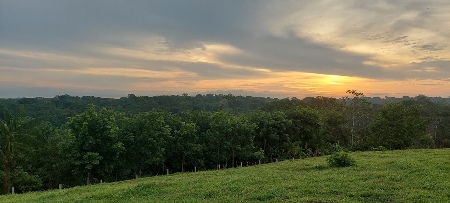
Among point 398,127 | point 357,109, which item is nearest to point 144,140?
point 398,127

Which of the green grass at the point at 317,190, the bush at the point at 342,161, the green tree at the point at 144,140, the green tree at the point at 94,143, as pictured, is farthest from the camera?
the green tree at the point at 144,140

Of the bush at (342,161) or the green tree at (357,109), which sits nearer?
the bush at (342,161)

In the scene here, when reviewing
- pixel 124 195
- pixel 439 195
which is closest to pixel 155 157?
pixel 124 195

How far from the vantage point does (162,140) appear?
136 feet

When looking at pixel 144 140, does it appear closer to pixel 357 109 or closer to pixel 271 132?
pixel 271 132

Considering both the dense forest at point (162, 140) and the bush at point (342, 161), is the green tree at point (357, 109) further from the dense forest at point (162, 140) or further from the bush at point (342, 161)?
the bush at point (342, 161)

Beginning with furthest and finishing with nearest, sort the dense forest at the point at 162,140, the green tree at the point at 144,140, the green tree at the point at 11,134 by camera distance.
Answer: the green tree at the point at 144,140 → the dense forest at the point at 162,140 → the green tree at the point at 11,134

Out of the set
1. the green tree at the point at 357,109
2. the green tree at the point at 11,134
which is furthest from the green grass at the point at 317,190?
the green tree at the point at 357,109

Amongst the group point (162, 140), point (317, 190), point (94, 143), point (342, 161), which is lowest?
point (162, 140)

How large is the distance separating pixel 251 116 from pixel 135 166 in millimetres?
20402

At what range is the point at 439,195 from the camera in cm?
1332

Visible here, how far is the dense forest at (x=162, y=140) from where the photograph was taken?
118ft

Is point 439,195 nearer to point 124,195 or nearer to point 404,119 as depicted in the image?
point 124,195

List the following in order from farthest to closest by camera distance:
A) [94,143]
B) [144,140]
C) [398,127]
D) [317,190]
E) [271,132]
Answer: [271,132] < [398,127] < [144,140] < [94,143] < [317,190]
